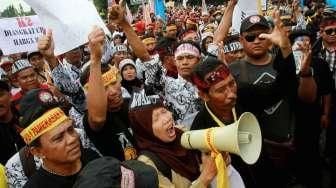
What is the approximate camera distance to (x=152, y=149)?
2844mm

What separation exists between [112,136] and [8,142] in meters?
1.01

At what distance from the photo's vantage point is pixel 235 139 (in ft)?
8.44

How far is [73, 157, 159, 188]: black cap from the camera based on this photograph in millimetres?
1840

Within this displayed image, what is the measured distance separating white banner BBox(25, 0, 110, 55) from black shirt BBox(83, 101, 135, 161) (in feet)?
2.12

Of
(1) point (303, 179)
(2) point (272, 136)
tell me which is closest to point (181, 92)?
(2) point (272, 136)

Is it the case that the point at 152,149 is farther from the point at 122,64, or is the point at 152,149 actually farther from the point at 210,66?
the point at 122,64

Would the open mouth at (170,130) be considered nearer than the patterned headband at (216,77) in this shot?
Yes

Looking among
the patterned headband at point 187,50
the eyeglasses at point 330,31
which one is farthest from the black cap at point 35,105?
the eyeglasses at point 330,31

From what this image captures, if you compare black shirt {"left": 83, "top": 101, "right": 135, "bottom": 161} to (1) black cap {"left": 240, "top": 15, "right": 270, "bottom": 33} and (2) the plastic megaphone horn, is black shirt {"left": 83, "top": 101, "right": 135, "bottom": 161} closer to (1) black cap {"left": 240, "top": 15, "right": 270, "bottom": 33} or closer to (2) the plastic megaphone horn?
(2) the plastic megaphone horn

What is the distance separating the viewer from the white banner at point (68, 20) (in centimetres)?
376

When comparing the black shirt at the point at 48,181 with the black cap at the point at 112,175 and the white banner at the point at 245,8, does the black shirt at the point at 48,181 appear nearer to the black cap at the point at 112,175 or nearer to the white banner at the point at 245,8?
the black cap at the point at 112,175

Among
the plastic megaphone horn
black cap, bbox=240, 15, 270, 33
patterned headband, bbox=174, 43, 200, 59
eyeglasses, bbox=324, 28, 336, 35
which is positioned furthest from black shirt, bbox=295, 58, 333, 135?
the plastic megaphone horn

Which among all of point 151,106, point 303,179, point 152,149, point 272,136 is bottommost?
point 303,179

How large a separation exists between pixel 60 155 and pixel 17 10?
3.87 meters
